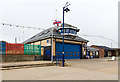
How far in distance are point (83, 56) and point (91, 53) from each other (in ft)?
19.2

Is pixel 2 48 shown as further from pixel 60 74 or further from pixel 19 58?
pixel 60 74

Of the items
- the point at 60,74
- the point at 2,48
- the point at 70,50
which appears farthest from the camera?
the point at 70,50

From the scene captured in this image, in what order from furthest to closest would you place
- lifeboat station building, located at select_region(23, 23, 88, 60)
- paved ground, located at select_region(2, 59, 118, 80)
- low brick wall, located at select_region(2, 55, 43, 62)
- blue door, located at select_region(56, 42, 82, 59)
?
blue door, located at select_region(56, 42, 82, 59)
lifeboat station building, located at select_region(23, 23, 88, 60)
low brick wall, located at select_region(2, 55, 43, 62)
paved ground, located at select_region(2, 59, 118, 80)

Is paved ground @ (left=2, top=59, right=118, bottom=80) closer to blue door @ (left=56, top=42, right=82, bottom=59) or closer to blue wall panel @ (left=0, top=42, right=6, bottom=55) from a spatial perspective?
blue wall panel @ (left=0, top=42, right=6, bottom=55)

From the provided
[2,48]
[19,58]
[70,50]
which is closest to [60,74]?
[19,58]

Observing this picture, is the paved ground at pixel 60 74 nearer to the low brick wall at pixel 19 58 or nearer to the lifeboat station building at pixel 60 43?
the low brick wall at pixel 19 58

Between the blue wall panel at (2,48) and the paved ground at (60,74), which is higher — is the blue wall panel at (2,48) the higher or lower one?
the higher one

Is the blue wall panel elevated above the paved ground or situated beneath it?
elevated above

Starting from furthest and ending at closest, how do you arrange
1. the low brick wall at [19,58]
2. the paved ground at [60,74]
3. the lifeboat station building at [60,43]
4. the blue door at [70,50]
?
1. the blue door at [70,50]
2. the lifeboat station building at [60,43]
3. the low brick wall at [19,58]
4. the paved ground at [60,74]

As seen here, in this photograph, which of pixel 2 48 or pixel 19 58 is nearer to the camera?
pixel 2 48

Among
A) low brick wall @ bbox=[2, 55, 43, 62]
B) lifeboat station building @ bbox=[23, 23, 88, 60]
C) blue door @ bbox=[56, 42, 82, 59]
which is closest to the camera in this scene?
low brick wall @ bbox=[2, 55, 43, 62]

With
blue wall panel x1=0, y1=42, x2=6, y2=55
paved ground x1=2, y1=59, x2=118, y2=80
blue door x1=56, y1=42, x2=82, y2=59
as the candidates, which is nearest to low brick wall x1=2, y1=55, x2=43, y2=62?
blue wall panel x1=0, y1=42, x2=6, y2=55

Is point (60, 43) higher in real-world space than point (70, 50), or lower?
higher

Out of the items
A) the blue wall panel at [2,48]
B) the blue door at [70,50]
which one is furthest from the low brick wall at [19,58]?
the blue door at [70,50]
